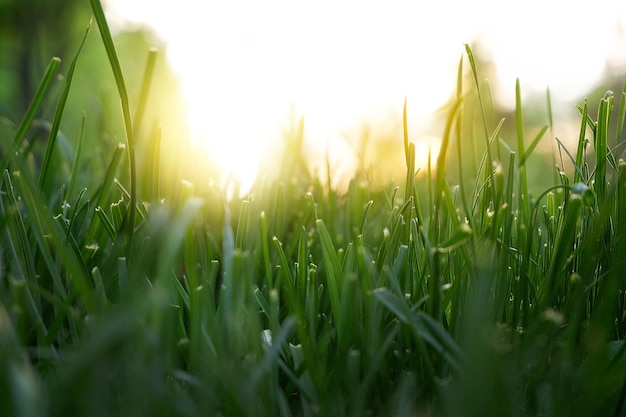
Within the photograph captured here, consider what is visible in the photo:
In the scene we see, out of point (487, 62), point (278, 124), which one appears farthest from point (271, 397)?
point (487, 62)

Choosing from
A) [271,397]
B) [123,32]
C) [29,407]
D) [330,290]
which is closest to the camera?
[29,407]

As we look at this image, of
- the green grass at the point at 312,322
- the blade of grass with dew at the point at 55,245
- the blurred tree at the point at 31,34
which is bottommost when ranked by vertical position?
the green grass at the point at 312,322

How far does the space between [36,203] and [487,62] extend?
19616mm

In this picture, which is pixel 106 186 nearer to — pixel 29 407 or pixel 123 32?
pixel 29 407

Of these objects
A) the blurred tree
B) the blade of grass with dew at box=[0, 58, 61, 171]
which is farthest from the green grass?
the blurred tree

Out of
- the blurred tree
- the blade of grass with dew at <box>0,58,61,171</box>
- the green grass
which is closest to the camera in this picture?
the green grass

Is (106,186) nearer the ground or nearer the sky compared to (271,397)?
nearer the sky

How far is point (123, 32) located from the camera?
15594 millimetres

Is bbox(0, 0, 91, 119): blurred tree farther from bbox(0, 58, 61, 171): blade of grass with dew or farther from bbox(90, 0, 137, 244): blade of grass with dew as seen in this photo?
bbox(90, 0, 137, 244): blade of grass with dew

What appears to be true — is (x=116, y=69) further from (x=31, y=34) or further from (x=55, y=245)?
(x=31, y=34)

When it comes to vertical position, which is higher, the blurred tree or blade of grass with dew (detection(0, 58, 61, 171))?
the blurred tree

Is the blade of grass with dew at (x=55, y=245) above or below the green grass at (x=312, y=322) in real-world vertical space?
above

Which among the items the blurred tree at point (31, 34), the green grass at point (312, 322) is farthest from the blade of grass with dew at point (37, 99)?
the blurred tree at point (31, 34)

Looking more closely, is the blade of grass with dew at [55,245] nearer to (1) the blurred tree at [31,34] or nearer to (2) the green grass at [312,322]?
(2) the green grass at [312,322]
